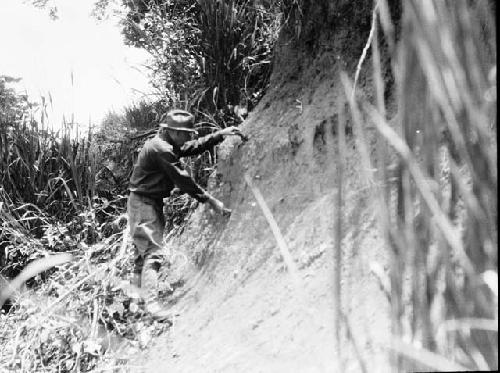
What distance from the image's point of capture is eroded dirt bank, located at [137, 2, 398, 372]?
2.71m

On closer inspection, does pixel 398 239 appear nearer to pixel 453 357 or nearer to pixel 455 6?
pixel 453 357

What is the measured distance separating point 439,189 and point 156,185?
15.0 feet

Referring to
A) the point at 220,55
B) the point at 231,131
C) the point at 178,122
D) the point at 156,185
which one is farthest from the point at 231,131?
the point at 220,55

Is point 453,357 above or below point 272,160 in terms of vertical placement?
below

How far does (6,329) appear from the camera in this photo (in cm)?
538

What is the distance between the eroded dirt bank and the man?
0.24 meters

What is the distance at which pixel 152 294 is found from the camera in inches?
200

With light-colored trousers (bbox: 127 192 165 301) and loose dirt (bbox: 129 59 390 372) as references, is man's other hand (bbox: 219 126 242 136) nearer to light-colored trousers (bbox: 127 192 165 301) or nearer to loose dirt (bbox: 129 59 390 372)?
loose dirt (bbox: 129 59 390 372)

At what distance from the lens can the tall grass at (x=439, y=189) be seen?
702 mm

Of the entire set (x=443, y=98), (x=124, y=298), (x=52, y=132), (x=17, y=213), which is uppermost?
(x=52, y=132)

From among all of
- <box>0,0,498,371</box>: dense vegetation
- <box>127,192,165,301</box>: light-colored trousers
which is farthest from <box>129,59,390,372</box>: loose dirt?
<box>0,0,498,371</box>: dense vegetation

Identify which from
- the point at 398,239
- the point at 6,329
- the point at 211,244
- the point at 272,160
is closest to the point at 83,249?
the point at 6,329

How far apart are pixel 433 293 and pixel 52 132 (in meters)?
6.94

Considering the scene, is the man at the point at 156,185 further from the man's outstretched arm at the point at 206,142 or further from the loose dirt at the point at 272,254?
the loose dirt at the point at 272,254
